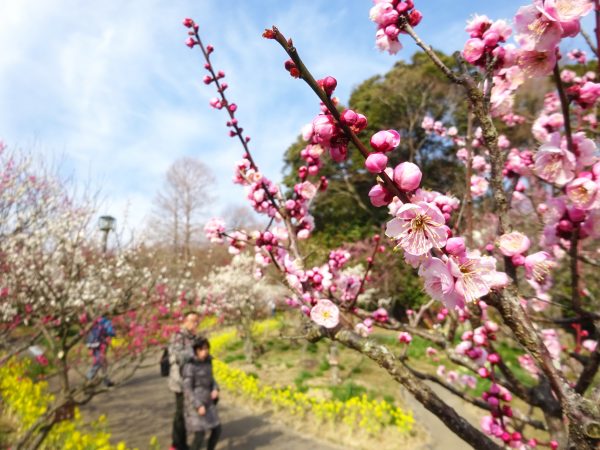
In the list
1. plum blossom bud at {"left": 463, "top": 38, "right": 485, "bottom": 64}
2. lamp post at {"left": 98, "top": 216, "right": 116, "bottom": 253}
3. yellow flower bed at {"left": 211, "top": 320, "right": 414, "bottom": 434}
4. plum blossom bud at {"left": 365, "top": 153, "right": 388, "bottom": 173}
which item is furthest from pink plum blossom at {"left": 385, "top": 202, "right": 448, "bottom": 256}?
lamp post at {"left": 98, "top": 216, "right": 116, "bottom": 253}

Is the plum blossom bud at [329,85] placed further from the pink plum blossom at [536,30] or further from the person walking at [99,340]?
the person walking at [99,340]

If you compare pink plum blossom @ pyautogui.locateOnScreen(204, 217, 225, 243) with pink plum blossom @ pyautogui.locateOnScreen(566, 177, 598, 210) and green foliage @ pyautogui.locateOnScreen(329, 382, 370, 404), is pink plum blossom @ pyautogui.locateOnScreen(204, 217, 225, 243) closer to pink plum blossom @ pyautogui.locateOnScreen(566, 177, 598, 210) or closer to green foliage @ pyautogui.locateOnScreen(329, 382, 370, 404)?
pink plum blossom @ pyautogui.locateOnScreen(566, 177, 598, 210)

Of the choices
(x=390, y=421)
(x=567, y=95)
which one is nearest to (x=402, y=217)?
(x=567, y=95)

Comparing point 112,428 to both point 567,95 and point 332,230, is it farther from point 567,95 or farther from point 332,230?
point 332,230

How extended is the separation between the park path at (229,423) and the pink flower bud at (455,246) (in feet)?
17.0

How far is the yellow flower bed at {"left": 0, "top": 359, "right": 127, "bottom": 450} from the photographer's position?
3891 millimetres

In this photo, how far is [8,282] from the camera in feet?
16.9

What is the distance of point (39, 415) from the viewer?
4.62 m

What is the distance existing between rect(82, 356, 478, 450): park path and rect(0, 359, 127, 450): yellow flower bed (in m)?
0.64

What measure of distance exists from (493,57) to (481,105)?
255 millimetres

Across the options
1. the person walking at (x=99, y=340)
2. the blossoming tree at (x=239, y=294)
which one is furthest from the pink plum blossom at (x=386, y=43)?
the blossoming tree at (x=239, y=294)

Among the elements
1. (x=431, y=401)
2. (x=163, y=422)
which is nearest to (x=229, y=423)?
(x=163, y=422)

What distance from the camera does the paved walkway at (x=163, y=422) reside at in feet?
17.4

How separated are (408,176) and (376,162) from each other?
10 centimetres
